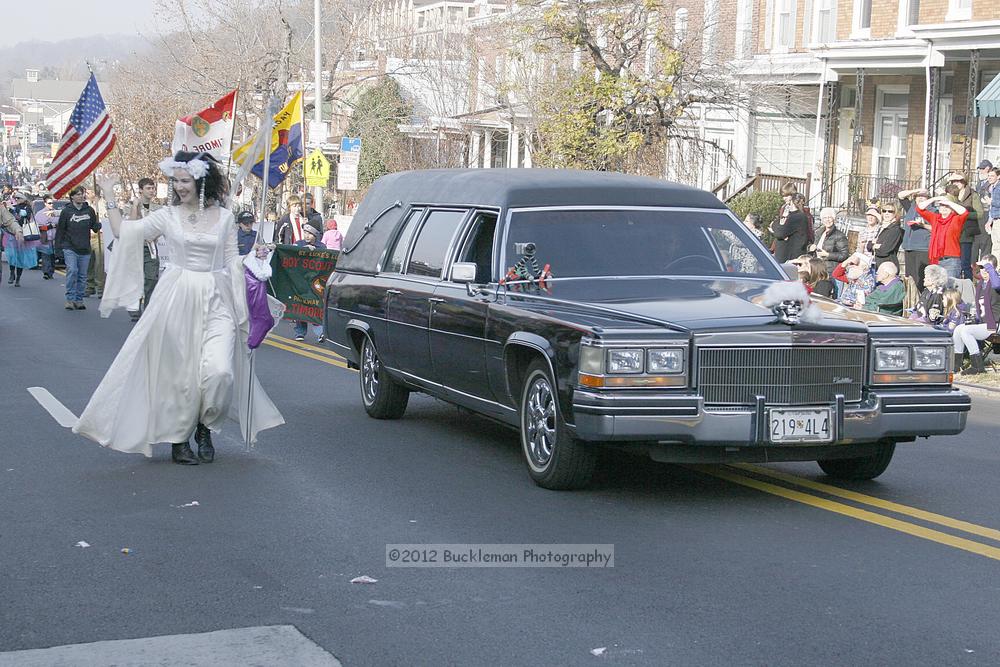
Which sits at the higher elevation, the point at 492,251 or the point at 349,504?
the point at 492,251

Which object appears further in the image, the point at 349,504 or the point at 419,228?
the point at 419,228

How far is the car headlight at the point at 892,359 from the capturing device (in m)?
7.79

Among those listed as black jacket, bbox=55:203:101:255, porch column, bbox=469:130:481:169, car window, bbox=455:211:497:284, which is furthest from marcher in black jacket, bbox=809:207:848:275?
porch column, bbox=469:130:481:169

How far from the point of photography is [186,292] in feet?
29.7

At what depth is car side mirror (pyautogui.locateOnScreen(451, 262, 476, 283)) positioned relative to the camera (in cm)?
898

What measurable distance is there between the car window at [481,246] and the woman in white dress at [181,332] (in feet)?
4.91

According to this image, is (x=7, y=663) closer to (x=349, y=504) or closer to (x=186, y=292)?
(x=349, y=504)

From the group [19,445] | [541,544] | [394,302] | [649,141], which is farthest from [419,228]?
[649,141]

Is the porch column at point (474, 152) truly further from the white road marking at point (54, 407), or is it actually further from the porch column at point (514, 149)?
the white road marking at point (54, 407)

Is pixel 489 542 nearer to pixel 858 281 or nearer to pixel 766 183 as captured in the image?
pixel 858 281

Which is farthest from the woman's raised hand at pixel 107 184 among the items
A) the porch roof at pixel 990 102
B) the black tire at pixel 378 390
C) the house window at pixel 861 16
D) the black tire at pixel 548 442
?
the house window at pixel 861 16

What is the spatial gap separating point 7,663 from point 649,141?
24524mm

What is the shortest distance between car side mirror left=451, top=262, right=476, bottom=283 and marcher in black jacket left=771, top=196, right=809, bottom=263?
10671mm

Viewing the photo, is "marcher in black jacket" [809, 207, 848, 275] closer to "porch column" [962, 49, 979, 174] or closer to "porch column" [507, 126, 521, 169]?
"porch column" [962, 49, 979, 174]
